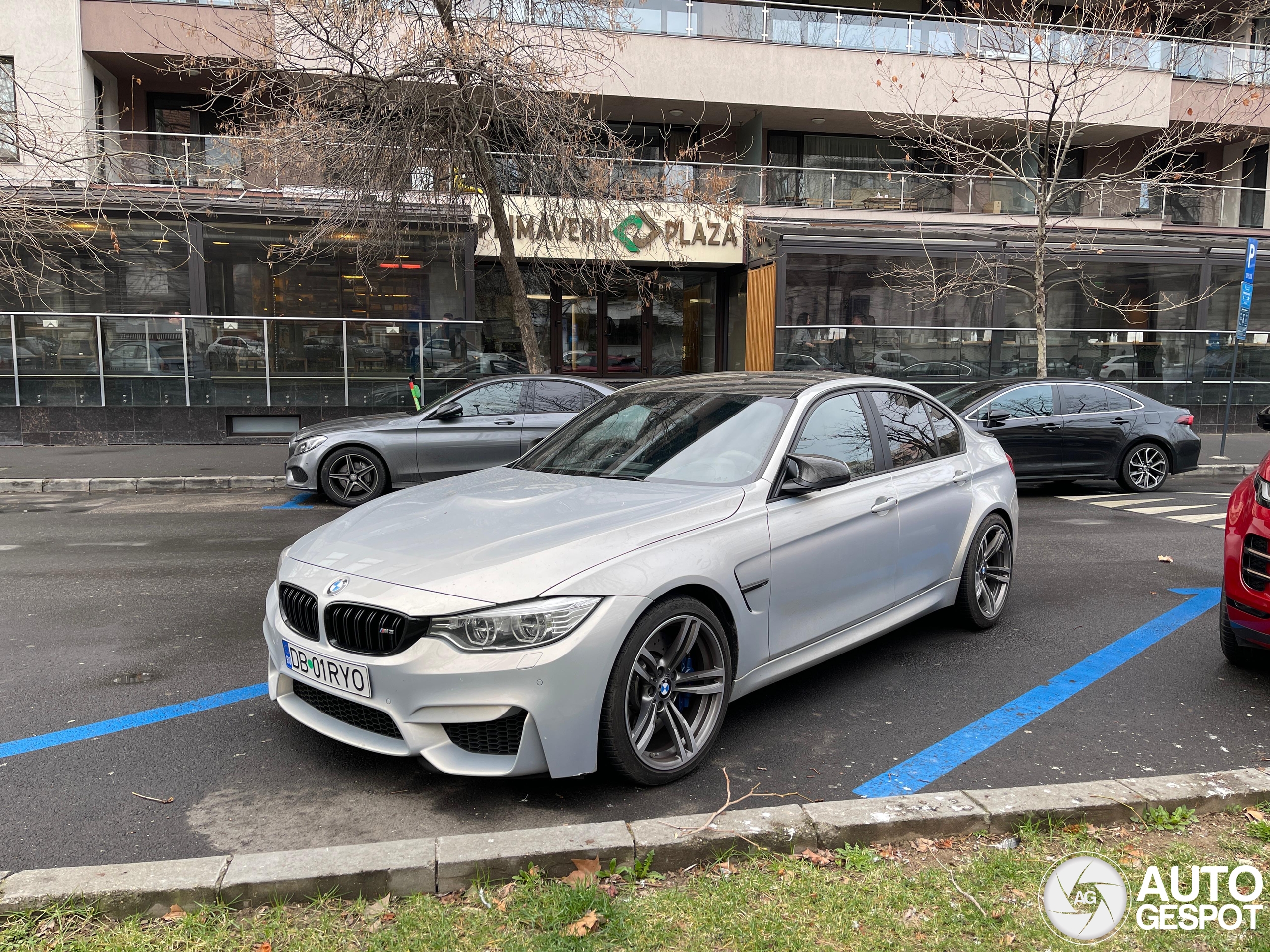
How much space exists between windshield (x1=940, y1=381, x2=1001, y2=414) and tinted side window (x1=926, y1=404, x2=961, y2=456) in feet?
18.9

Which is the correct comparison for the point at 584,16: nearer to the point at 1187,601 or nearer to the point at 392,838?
the point at 1187,601

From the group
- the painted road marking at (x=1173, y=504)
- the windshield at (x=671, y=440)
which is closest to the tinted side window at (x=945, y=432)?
the windshield at (x=671, y=440)

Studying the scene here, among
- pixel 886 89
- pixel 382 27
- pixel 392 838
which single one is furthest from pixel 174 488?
pixel 886 89

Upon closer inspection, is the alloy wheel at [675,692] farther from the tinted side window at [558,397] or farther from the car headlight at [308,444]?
the car headlight at [308,444]

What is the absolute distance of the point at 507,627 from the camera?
3.10 metres

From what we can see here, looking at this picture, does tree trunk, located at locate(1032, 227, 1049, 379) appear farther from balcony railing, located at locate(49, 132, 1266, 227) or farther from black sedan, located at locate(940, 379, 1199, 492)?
black sedan, located at locate(940, 379, 1199, 492)

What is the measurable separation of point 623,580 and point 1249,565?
3.34 meters

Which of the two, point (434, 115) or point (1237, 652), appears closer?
point (1237, 652)

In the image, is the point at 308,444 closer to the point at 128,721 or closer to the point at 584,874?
the point at 128,721

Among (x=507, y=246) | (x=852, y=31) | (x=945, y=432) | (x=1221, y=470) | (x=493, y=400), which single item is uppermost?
(x=852, y=31)

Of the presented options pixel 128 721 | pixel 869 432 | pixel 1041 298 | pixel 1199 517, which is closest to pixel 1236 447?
pixel 1041 298

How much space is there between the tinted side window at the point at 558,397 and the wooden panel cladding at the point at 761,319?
786 centimetres

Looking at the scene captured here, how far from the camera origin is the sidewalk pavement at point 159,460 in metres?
12.6

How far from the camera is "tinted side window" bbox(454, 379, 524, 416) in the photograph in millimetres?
10656
